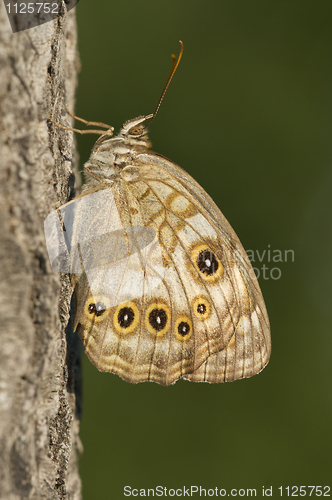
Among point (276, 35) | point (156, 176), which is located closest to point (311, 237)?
point (276, 35)

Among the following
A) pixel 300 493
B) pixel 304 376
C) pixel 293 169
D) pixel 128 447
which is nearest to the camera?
pixel 300 493

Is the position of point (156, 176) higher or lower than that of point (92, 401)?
higher

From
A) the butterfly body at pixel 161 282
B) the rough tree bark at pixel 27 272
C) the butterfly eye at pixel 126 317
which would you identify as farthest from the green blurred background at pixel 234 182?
the rough tree bark at pixel 27 272

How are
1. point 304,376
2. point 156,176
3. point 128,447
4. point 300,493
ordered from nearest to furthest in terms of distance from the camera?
point 156,176
point 300,493
point 128,447
point 304,376

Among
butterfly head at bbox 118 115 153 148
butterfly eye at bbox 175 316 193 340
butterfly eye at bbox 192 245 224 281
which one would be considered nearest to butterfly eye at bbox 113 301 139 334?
butterfly eye at bbox 175 316 193 340

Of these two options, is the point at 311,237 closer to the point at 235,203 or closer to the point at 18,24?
the point at 235,203

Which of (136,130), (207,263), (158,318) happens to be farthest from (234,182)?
(158,318)

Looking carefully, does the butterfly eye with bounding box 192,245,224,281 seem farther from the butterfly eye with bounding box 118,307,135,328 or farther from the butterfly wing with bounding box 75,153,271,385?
the butterfly eye with bounding box 118,307,135,328
